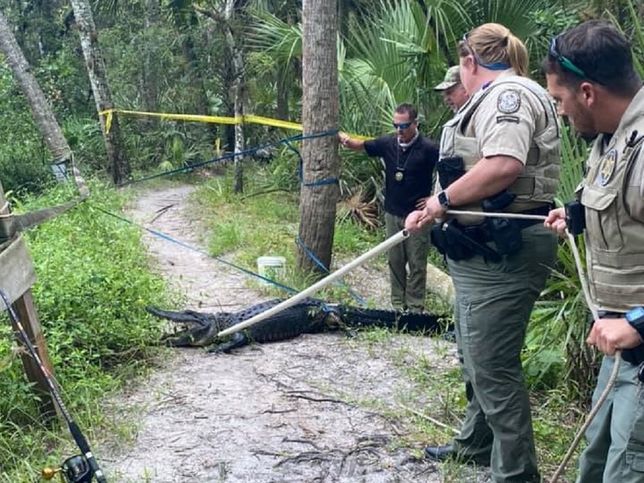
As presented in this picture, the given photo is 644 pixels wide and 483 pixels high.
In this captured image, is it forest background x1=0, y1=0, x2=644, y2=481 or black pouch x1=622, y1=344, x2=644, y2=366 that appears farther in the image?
forest background x1=0, y1=0, x2=644, y2=481

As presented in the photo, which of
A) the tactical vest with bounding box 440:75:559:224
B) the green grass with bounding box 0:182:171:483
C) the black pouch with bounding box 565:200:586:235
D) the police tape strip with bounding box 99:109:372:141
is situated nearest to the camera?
the black pouch with bounding box 565:200:586:235

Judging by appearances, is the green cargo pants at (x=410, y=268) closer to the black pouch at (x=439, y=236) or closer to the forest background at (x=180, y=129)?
the forest background at (x=180, y=129)

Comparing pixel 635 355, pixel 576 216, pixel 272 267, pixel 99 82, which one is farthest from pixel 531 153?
pixel 99 82

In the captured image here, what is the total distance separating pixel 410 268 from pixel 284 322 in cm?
151

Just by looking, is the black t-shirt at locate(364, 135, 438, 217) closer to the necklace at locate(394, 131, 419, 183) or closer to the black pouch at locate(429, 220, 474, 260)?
the necklace at locate(394, 131, 419, 183)

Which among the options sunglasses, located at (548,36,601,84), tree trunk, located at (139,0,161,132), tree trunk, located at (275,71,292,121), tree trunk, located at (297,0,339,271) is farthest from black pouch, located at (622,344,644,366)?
tree trunk, located at (139,0,161,132)

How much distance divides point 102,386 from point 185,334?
88 centimetres

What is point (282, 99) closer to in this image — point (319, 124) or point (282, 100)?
point (282, 100)

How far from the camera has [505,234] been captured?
2.53 metres

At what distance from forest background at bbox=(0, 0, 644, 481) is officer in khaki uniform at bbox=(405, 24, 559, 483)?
0.80 metres

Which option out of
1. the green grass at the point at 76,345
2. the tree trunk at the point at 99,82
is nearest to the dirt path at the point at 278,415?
the green grass at the point at 76,345

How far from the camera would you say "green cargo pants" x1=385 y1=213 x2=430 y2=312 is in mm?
5844

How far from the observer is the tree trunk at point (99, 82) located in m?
11.4

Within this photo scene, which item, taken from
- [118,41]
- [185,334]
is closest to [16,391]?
[185,334]
